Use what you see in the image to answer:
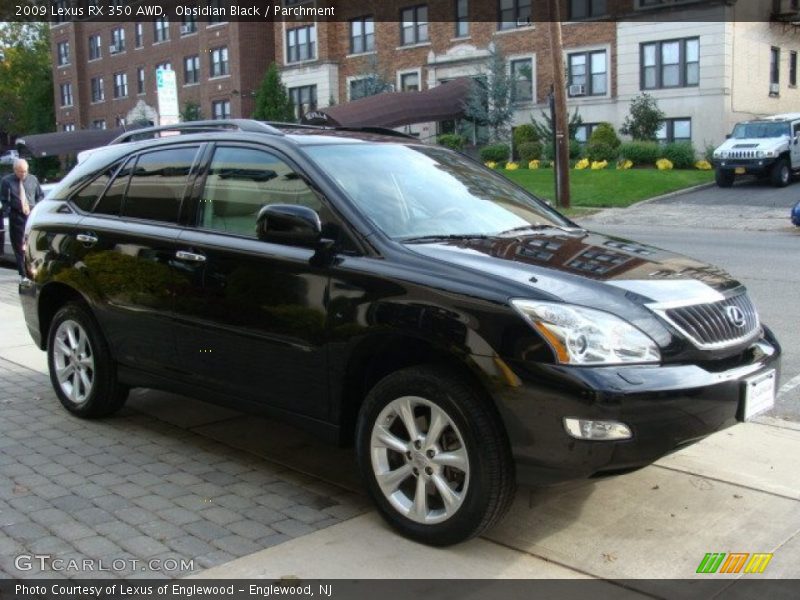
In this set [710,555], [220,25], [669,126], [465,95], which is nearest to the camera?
[710,555]

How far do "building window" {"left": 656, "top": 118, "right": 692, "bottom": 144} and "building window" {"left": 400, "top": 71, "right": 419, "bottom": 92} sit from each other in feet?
41.7

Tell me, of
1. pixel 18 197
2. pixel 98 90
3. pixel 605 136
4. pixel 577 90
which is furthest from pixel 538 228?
pixel 98 90

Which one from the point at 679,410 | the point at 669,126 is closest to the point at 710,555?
the point at 679,410

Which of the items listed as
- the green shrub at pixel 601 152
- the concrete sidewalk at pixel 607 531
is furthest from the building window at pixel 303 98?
the concrete sidewalk at pixel 607 531

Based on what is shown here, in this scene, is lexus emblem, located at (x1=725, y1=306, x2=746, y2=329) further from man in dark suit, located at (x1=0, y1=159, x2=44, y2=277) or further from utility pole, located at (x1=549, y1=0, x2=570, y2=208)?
utility pole, located at (x1=549, y1=0, x2=570, y2=208)

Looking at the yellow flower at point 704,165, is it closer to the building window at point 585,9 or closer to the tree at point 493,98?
the building window at point 585,9

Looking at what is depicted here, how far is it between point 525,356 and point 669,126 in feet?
109

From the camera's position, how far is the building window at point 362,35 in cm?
4441

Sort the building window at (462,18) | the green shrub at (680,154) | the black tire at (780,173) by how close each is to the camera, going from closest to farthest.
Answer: the black tire at (780,173), the green shrub at (680,154), the building window at (462,18)

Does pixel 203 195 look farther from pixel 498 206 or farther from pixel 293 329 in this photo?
pixel 498 206

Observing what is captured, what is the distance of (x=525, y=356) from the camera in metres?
3.44

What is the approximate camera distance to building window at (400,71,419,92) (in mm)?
42406

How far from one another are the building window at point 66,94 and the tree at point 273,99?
2442cm

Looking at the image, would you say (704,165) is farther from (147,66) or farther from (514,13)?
(147,66)
